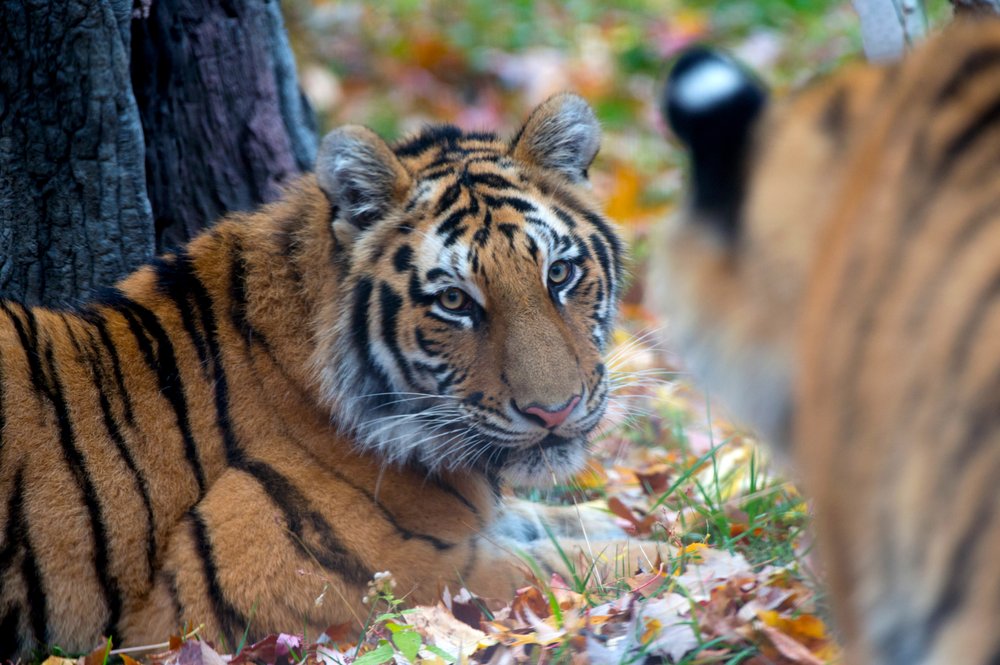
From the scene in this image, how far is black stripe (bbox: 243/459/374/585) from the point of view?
3062mm

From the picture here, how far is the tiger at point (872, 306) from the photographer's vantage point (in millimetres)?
1544

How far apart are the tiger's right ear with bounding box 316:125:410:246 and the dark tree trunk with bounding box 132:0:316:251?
0.87 m

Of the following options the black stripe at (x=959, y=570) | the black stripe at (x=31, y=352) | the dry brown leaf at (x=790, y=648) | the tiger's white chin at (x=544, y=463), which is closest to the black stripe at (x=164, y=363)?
the black stripe at (x=31, y=352)

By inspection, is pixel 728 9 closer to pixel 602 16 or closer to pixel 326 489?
pixel 602 16

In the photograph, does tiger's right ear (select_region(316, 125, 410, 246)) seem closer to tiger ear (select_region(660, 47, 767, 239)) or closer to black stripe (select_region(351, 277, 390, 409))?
black stripe (select_region(351, 277, 390, 409))

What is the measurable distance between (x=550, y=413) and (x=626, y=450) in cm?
150

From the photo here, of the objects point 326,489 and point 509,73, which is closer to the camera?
point 326,489

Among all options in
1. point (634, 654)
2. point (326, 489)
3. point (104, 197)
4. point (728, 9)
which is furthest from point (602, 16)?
point (634, 654)

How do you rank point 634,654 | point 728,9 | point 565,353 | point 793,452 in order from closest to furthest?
point 793,452
point 634,654
point 565,353
point 728,9

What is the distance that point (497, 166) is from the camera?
135 inches

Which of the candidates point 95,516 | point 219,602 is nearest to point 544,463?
point 219,602

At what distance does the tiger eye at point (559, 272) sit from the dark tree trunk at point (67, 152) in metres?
1.51

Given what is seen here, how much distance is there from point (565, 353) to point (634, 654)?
3.17 feet

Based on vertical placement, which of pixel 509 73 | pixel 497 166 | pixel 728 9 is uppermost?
pixel 728 9
